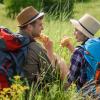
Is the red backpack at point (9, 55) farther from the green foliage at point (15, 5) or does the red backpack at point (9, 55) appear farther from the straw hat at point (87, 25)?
the green foliage at point (15, 5)

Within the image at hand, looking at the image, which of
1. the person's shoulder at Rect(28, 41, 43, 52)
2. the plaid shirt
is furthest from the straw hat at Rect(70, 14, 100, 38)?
the person's shoulder at Rect(28, 41, 43, 52)

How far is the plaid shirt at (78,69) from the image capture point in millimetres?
5547

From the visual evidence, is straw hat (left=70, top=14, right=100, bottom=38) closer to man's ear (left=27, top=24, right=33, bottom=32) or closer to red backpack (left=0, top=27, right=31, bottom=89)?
man's ear (left=27, top=24, right=33, bottom=32)

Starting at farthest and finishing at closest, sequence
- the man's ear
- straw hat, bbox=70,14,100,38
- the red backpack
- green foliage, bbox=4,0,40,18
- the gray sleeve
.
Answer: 1. green foliage, bbox=4,0,40,18
2. straw hat, bbox=70,14,100,38
3. the man's ear
4. the gray sleeve
5. the red backpack

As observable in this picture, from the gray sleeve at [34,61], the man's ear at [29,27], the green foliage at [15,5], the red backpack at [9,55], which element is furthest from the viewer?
the green foliage at [15,5]

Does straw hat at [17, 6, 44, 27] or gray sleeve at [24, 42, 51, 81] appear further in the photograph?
straw hat at [17, 6, 44, 27]

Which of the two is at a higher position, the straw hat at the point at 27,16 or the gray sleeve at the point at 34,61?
the straw hat at the point at 27,16

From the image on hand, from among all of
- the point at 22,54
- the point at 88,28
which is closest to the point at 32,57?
the point at 22,54

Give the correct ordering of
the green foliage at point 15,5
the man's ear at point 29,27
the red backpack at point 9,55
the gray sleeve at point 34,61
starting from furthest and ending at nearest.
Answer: the green foliage at point 15,5
the man's ear at point 29,27
the gray sleeve at point 34,61
the red backpack at point 9,55

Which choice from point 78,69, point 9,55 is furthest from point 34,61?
point 78,69

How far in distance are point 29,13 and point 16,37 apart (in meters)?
0.55

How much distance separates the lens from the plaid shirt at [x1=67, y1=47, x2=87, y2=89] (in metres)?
5.55

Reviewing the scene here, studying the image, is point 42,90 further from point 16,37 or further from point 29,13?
point 29,13

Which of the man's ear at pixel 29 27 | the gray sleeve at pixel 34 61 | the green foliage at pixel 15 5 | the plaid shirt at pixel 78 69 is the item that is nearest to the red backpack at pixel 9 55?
the gray sleeve at pixel 34 61
